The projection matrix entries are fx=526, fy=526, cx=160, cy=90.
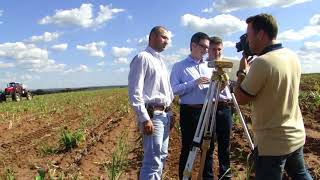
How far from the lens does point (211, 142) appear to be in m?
5.33

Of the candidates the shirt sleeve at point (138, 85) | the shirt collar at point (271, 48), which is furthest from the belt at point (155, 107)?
the shirt collar at point (271, 48)

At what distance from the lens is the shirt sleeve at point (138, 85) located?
4366 millimetres

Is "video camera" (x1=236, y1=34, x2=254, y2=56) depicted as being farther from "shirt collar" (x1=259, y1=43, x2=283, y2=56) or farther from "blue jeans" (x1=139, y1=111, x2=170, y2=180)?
"blue jeans" (x1=139, y1=111, x2=170, y2=180)

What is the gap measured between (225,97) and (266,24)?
215cm

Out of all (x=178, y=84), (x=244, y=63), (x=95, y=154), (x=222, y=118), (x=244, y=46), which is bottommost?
(x=95, y=154)

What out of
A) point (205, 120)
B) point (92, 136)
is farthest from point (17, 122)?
point (205, 120)

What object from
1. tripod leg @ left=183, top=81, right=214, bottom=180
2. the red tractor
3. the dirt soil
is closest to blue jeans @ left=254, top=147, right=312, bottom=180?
tripod leg @ left=183, top=81, right=214, bottom=180

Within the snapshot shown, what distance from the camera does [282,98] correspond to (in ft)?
10.9

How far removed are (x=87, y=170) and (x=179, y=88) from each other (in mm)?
2470

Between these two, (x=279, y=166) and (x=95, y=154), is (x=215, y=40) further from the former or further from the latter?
(x=95, y=154)

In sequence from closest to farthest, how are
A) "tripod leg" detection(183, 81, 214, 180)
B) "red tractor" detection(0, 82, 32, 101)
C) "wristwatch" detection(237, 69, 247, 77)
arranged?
1. "wristwatch" detection(237, 69, 247, 77)
2. "tripod leg" detection(183, 81, 214, 180)
3. "red tractor" detection(0, 82, 32, 101)

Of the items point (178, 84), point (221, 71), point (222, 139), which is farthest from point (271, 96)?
point (222, 139)

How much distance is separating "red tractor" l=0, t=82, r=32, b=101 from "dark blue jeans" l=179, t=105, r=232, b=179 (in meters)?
28.4

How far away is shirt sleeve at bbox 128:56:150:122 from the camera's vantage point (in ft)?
14.3
